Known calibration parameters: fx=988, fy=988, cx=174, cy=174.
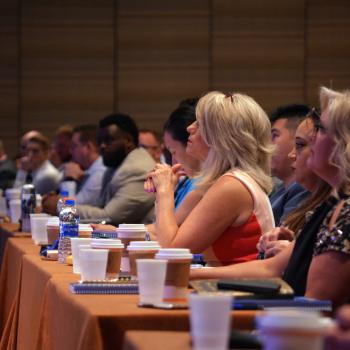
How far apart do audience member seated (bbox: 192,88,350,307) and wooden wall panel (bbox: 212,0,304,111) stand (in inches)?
315

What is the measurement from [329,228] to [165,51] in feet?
27.7

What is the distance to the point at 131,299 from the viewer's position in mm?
2504

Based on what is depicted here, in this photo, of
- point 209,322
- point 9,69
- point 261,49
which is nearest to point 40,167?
point 9,69

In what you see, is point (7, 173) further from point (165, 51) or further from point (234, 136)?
point (234, 136)

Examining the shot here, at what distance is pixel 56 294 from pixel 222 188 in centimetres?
95

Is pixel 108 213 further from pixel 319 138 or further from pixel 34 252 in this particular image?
pixel 319 138

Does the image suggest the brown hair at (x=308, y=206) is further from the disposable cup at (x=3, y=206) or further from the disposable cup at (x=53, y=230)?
the disposable cup at (x=3, y=206)

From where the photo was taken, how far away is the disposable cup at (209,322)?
1.67 meters

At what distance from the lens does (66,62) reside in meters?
10.9

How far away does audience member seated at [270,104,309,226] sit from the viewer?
491cm

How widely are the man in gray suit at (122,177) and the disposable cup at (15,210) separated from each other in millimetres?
585

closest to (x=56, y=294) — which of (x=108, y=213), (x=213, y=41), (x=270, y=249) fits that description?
(x=270, y=249)

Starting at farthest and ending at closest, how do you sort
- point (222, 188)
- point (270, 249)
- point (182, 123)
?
point (182, 123)
point (222, 188)
point (270, 249)

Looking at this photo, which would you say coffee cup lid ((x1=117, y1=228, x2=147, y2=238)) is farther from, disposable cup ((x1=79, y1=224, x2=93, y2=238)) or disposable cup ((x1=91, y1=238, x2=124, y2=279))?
disposable cup ((x1=79, y1=224, x2=93, y2=238))
